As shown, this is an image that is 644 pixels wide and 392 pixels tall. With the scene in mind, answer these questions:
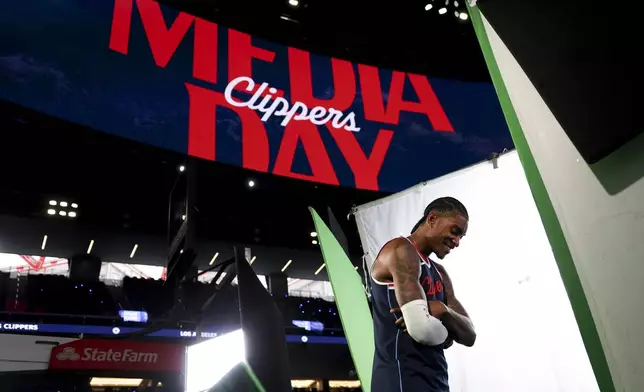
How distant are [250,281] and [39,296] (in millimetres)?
10675

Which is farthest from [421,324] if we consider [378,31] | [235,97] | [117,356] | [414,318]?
[378,31]

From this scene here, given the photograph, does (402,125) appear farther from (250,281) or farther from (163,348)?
(163,348)

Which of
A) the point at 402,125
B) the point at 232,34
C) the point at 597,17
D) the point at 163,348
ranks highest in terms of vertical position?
the point at 232,34

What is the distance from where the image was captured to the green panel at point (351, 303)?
281cm

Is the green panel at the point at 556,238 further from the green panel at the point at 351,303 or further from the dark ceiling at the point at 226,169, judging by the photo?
the dark ceiling at the point at 226,169

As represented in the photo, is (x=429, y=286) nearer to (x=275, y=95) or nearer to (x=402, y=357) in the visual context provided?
(x=402, y=357)

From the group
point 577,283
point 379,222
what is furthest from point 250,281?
point 577,283

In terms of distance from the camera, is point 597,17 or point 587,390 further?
point 587,390

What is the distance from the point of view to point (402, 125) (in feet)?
18.3

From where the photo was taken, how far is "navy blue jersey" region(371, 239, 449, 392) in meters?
1.72

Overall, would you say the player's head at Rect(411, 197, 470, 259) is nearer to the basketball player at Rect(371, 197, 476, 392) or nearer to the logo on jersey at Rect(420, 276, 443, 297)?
the basketball player at Rect(371, 197, 476, 392)

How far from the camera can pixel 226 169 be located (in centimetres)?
1120

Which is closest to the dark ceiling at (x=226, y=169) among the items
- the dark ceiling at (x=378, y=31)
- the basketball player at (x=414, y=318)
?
the dark ceiling at (x=378, y=31)

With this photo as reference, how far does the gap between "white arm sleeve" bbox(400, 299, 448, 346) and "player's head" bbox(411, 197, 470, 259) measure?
1.38 feet
